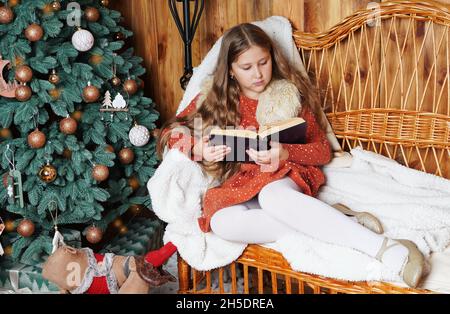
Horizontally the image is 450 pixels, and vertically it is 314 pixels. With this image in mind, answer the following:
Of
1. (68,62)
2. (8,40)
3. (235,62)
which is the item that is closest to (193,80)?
(235,62)

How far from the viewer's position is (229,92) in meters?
1.93

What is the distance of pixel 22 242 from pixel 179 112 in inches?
27.6

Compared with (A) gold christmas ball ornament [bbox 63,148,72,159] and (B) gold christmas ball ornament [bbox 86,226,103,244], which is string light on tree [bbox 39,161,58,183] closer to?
(A) gold christmas ball ornament [bbox 63,148,72,159]

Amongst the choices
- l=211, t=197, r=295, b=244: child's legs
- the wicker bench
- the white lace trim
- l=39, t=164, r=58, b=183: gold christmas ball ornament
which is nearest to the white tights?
l=211, t=197, r=295, b=244: child's legs

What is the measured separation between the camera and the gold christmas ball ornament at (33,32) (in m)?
1.86

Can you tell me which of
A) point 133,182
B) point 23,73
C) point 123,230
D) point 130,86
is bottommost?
point 123,230

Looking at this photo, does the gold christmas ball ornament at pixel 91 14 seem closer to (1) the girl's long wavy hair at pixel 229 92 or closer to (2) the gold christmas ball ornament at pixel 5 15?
(2) the gold christmas ball ornament at pixel 5 15

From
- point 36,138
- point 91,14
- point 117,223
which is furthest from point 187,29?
point 117,223

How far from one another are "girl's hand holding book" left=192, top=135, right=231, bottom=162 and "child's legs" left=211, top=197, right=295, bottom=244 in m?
0.17

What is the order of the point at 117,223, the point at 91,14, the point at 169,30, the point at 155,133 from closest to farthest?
the point at 91,14
the point at 155,133
the point at 117,223
the point at 169,30

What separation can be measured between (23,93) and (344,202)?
1094 mm

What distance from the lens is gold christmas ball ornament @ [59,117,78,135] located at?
194 centimetres

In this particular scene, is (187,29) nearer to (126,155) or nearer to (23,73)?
(126,155)

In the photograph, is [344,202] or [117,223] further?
[117,223]
